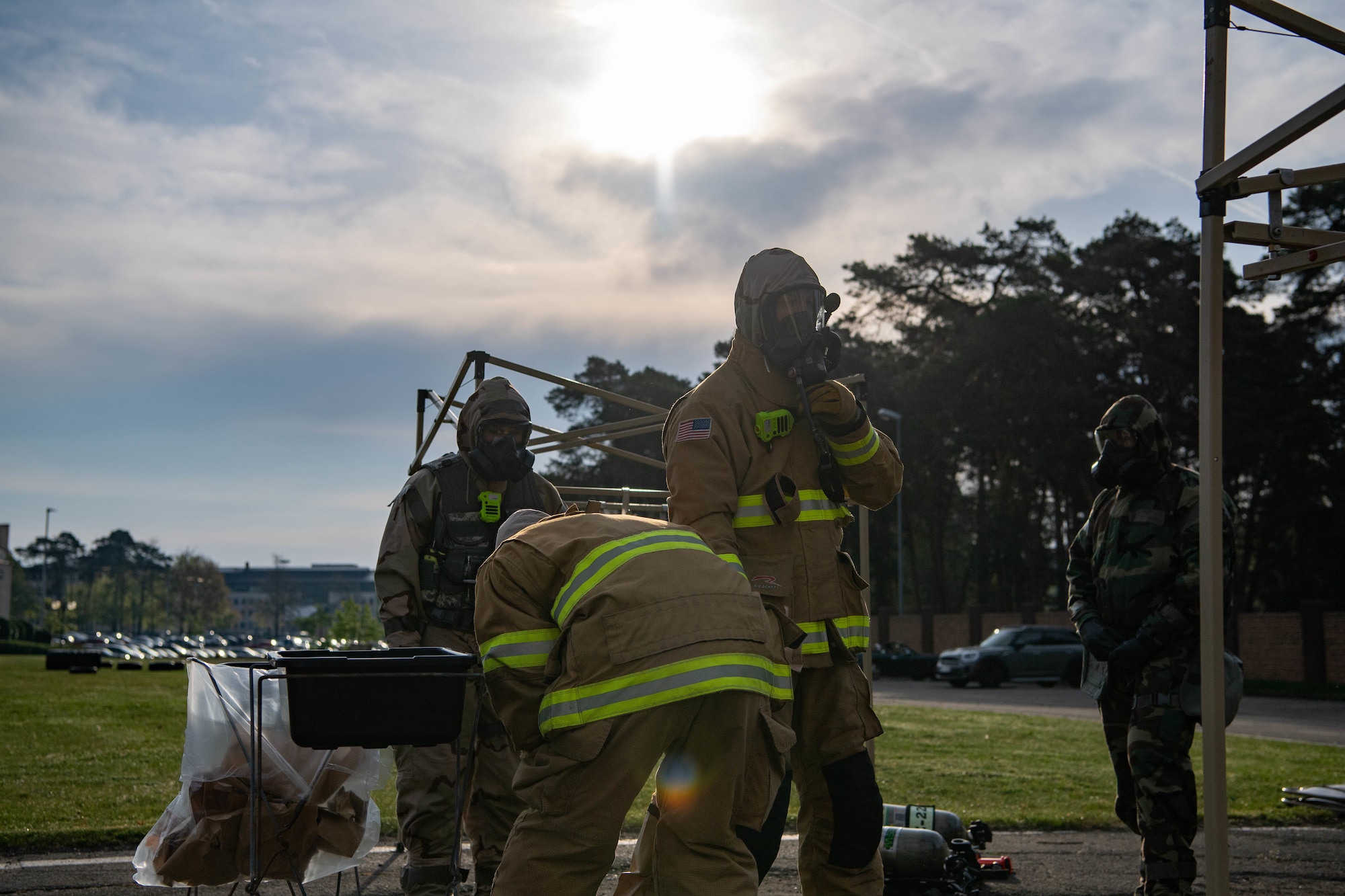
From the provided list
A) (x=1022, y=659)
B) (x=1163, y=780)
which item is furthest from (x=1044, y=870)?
(x=1022, y=659)

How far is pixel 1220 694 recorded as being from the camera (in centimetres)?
329

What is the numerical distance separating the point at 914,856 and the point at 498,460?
2482 mm

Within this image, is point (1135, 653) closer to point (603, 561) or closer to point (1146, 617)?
point (1146, 617)

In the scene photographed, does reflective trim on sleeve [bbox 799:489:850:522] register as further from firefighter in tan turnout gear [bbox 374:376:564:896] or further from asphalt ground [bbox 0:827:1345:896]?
asphalt ground [bbox 0:827:1345:896]

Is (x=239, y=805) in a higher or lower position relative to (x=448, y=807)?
higher

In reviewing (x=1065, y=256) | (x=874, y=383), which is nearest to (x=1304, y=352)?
(x=1065, y=256)

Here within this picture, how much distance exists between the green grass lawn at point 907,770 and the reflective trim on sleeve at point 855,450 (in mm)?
3706

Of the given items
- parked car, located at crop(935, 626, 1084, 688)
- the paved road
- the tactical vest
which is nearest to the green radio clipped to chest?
the tactical vest

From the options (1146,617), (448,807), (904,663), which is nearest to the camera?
(448,807)

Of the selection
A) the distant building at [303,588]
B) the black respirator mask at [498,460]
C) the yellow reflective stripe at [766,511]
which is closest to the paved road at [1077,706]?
the black respirator mask at [498,460]

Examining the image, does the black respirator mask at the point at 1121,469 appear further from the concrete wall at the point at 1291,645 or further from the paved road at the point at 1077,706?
the concrete wall at the point at 1291,645

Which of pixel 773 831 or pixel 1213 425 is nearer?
pixel 1213 425

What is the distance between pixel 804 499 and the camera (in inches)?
145

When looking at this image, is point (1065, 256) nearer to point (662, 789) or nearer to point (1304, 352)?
point (1304, 352)
